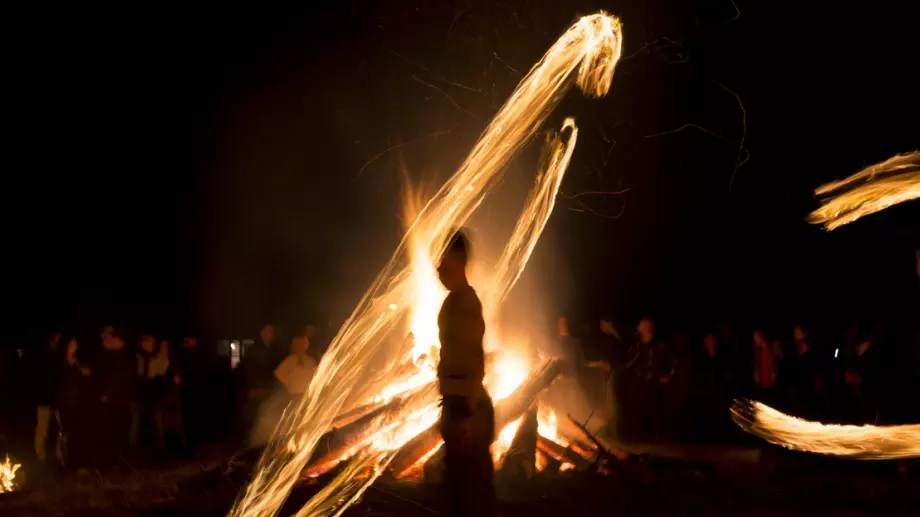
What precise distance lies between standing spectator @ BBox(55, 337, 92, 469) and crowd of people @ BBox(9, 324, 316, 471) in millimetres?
12

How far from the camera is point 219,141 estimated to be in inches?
795

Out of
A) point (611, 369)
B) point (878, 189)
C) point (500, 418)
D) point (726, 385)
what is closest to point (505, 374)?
point (500, 418)

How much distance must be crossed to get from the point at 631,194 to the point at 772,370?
9.91 meters

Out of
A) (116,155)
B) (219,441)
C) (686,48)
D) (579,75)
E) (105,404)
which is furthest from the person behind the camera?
(116,155)

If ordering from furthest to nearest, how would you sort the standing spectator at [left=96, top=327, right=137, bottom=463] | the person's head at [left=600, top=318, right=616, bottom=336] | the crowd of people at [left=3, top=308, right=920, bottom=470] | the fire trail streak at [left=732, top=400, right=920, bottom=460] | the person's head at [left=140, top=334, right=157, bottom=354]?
the person's head at [left=600, top=318, right=616, bottom=336] < the person's head at [left=140, top=334, right=157, bottom=354] < the standing spectator at [left=96, top=327, right=137, bottom=463] < the crowd of people at [left=3, top=308, right=920, bottom=470] < the fire trail streak at [left=732, top=400, right=920, bottom=460]

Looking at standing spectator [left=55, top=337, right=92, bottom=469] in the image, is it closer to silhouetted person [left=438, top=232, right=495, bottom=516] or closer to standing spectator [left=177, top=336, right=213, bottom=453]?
standing spectator [left=177, top=336, right=213, bottom=453]

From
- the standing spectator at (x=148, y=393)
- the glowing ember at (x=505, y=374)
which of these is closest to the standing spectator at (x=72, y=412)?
the standing spectator at (x=148, y=393)

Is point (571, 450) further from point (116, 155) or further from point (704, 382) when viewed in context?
point (116, 155)

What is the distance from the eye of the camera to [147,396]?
1130 cm

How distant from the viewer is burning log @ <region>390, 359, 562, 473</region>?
832 centimetres

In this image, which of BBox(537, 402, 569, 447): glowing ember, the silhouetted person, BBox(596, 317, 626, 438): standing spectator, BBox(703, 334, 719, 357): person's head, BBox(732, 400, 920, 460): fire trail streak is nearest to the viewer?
the silhouetted person

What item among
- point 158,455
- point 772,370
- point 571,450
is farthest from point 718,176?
point 158,455

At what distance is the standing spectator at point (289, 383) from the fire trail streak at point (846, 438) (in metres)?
5.45

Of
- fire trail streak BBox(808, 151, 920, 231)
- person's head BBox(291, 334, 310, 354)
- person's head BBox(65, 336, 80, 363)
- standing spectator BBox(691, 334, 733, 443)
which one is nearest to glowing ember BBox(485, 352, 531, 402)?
standing spectator BBox(691, 334, 733, 443)
